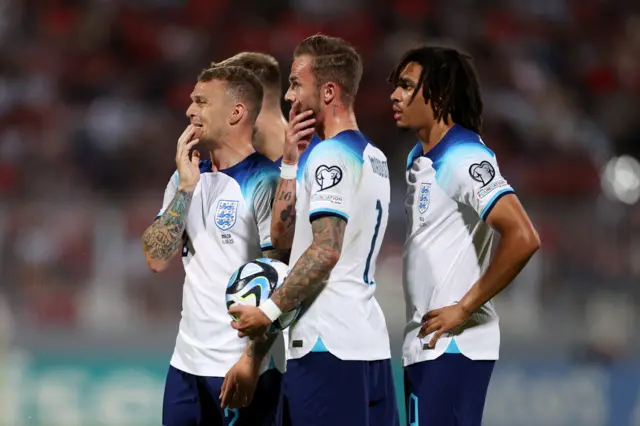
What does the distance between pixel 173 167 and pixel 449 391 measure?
716 cm

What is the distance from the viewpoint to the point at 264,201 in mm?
4453

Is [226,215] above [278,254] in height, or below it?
above

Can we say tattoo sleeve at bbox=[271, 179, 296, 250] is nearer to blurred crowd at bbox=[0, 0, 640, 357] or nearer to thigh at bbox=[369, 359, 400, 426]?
thigh at bbox=[369, 359, 400, 426]

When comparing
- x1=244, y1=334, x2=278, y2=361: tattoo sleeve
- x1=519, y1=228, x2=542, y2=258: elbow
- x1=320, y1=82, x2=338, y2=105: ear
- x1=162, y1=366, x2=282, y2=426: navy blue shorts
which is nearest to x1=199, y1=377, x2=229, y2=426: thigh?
x1=162, y1=366, x2=282, y2=426: navy blue shorts

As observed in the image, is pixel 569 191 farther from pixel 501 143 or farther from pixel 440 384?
pixel 440 384

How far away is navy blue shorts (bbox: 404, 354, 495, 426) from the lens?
162 inches

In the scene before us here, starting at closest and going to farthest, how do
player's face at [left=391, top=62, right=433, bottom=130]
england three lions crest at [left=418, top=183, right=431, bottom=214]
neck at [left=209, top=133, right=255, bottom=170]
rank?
england three lions crest at [left=418, top=183, right=431, bottom=214] → player's face at [left=391, top=62, right=433, bottom=130] → neck at [left=209, top=133, right=255, bottom=170]

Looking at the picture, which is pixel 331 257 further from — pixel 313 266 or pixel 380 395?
pixel 380 395

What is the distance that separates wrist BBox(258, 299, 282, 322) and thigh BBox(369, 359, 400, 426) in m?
0.47

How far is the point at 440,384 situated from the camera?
13.5 ft

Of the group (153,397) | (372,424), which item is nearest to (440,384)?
(372,424)

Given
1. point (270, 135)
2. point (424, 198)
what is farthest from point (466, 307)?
point (270, 135)

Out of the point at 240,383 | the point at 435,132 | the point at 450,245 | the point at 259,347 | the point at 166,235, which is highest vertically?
the point at 435,132

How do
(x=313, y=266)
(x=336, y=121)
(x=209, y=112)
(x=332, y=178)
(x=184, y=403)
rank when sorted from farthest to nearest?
(x=209, y=112) → (x=184, y=403) → (x=336, y=121) → (x=332, y=178) → (x=313, y=266)
